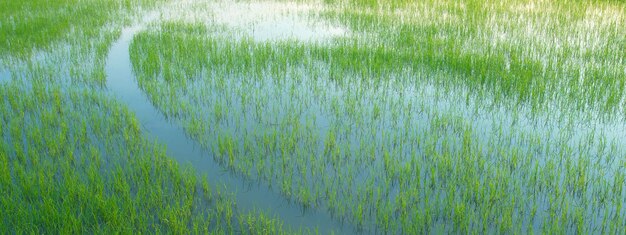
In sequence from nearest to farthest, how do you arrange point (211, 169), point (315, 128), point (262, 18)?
1. point (211, 169)
2. point (315, 128)
3. point (262, 18)

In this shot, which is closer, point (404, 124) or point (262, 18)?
point (404, 124)

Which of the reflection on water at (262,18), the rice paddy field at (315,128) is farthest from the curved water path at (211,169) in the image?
the reflection on water at (262,18)

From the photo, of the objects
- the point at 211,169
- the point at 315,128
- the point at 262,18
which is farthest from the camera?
the point at 262,18

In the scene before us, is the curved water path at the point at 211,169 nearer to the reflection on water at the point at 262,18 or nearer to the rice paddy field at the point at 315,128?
the rice paddy field at the point at 315,128

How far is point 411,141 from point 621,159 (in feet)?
4.71

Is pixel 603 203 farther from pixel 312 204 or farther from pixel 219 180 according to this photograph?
pixel 219 180

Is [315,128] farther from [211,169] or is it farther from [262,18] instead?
[262,18]

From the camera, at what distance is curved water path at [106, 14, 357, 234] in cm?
269

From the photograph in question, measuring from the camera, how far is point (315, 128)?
3.89 meters

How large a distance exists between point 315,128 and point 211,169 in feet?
3.21

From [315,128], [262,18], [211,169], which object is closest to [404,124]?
[315,128]

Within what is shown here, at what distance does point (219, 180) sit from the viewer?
312cm

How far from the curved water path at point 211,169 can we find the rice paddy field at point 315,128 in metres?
0.02

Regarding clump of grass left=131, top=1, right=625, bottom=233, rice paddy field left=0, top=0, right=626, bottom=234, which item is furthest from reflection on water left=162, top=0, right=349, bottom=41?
clump of grass left=131, top=1, right=625, bottom=233
